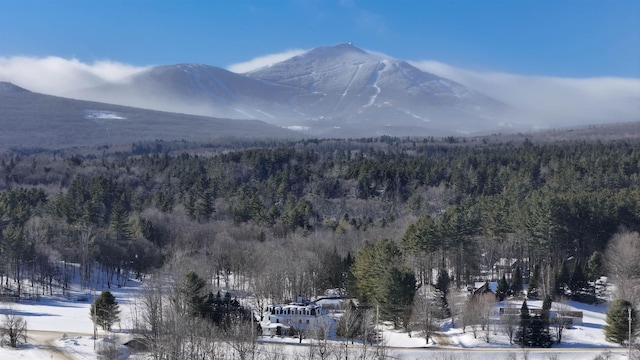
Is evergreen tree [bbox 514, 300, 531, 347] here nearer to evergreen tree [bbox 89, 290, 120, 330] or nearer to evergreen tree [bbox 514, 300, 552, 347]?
evergreen tree [bbox 514, 300, 552, 347]

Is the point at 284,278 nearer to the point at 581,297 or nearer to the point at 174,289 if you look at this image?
the point at 174,289

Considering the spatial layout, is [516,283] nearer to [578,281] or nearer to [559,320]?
[578,281]

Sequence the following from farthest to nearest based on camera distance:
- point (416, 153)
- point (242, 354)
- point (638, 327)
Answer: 1. point (416, 153)
2. point (638, 327)
3. point (242, 354)

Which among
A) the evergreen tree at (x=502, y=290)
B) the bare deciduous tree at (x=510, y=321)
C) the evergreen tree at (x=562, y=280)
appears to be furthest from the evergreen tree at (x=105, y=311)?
the evergreen tree at (x=562, y=280)

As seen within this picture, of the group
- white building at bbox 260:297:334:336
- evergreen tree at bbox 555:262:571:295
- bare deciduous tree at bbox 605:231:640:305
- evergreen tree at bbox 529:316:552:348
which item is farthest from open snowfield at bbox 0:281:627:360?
bare deciduous tree at bbox 605:231:640:305

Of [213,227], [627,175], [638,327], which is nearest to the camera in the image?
[638,327]

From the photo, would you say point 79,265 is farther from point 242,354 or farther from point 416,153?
point 416,153

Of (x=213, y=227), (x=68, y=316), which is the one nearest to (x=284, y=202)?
(x=213, y=227)

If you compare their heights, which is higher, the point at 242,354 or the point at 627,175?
the point at 627,175

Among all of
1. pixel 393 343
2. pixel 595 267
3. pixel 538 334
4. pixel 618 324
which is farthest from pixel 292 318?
pixel 595 267

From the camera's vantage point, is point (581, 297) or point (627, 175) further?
point (627, 175)
